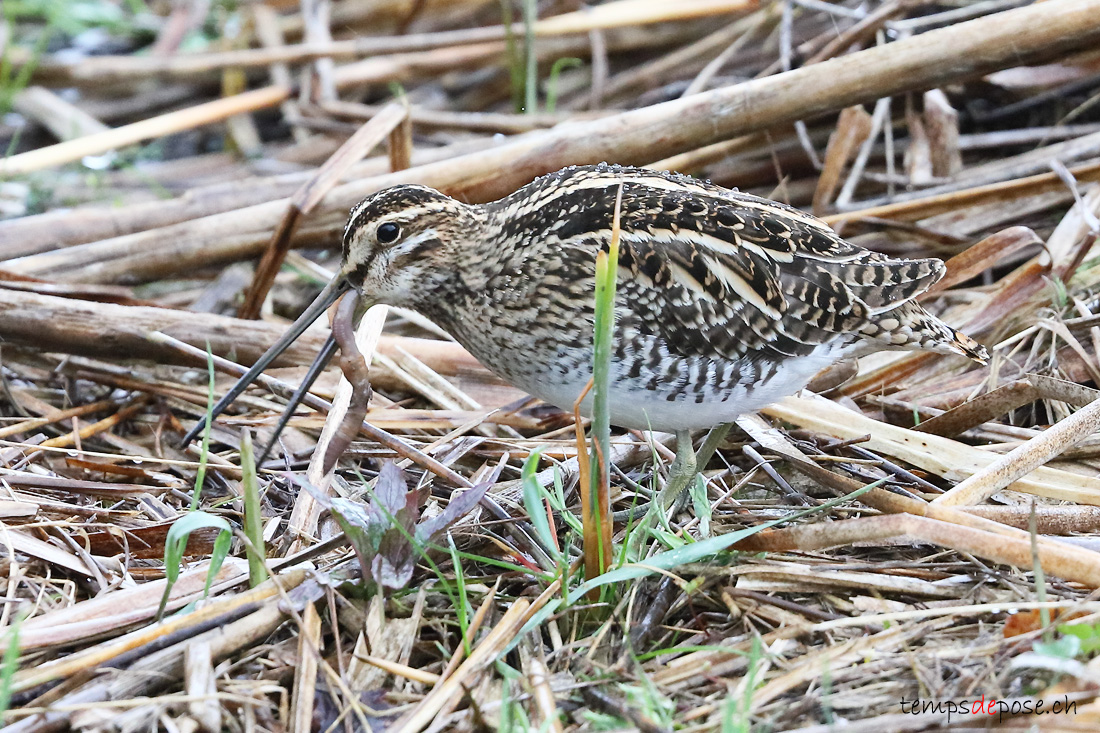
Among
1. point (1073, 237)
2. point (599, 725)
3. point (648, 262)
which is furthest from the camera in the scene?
point (1073, 237)

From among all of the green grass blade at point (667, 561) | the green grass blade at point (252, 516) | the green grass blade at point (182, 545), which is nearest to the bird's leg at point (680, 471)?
the green grass blade at point (667, 561)

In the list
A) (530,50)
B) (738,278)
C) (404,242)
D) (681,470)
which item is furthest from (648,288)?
(530,50)

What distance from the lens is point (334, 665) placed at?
271cm

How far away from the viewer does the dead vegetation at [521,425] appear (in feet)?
8.43

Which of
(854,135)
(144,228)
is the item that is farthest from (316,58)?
(854,135)

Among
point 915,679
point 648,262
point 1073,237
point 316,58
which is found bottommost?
point 915,679

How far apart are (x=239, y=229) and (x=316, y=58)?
7.70 feet

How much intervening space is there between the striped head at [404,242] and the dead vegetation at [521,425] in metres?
0.46

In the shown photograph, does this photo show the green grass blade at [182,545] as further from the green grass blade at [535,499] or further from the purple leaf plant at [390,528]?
the green grass blade at [535,499]

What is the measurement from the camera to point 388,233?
3.49 meters

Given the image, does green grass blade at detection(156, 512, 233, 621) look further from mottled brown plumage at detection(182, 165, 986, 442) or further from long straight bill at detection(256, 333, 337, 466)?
mottled brown plumage at detection(182, 165, 986, 442)

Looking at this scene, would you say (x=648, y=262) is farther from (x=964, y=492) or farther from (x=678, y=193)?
(x=964, y=492)

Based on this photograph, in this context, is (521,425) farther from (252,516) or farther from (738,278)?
(252,516)

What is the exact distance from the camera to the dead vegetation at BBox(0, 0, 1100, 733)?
2570mm
